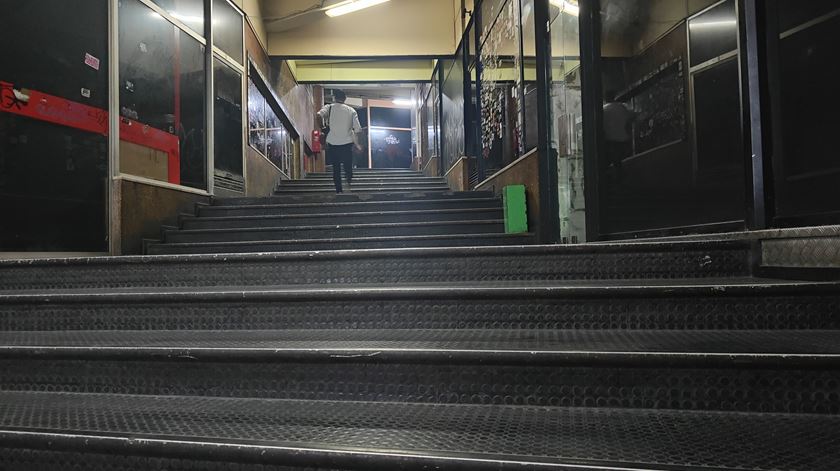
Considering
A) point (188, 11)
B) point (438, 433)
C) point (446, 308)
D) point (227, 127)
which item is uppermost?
point (188, 11)

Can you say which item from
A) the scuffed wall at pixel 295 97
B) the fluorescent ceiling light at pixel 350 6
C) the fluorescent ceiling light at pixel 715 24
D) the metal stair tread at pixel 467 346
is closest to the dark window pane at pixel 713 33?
the fluorescent ceiling light at pixel 715 24

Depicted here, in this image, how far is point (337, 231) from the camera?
163 inches

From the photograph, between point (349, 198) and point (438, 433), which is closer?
point (438, 433)

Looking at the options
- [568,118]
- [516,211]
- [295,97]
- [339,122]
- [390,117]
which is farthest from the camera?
[390,117]

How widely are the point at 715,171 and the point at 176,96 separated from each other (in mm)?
4453

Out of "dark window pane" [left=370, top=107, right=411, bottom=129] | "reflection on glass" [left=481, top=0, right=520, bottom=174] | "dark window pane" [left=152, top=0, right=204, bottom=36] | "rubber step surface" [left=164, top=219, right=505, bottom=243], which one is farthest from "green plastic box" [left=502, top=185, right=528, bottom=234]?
"dark window pane" [left=370, top=107, right=411, bottom=129]

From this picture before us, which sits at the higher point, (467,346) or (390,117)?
(390,117)

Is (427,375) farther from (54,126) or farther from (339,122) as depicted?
(339,122)

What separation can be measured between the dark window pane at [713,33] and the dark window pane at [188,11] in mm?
4262

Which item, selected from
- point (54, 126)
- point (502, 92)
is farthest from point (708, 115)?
point (54, 126)

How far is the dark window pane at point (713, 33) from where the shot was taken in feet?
7.13

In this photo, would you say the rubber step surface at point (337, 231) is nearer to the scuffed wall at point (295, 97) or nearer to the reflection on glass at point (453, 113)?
the reflection on glass at point (453, 113)

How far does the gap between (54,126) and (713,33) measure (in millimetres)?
3708

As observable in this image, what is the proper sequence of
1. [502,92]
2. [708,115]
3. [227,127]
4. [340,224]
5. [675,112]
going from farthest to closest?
[227,127] < [502,92] < [340,224] < [675,112] < [708,115]
